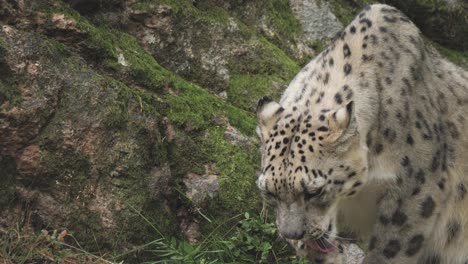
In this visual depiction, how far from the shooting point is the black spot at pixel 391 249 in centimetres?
663

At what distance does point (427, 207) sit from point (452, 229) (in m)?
0.65

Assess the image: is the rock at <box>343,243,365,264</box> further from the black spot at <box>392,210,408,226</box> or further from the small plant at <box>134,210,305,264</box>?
the black spot at <box>392,210,408,226</box>

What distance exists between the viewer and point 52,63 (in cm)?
702

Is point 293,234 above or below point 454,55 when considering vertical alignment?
above

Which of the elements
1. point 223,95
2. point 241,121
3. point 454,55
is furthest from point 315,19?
point 241,121

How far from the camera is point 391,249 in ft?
21.8

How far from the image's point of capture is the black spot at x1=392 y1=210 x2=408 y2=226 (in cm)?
655

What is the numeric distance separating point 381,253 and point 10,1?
396 centimetres

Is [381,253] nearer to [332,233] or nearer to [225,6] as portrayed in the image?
[332,233]

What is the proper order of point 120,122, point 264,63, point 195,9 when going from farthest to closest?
point 264,63, point 195,9, point 120,122

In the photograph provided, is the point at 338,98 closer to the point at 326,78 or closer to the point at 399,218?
the point at 326,78

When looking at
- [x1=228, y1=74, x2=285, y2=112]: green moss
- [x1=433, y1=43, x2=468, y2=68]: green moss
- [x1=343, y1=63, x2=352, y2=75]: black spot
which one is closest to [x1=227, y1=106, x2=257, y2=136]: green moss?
[x1=228, y1=74, x2=285, y2=112]: green moss

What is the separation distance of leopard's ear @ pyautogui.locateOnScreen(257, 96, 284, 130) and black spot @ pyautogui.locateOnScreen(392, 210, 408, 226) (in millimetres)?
1301

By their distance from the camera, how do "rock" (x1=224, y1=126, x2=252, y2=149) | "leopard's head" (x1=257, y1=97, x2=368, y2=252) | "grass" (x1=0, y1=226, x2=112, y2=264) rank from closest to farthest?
"leopard's head" (x1=257, y1=97, x2=368, y2=252), "grass" (x1=0, y1=226, x2=112, y2=264), "rock" (x1=224, y1=126, x2=252, y2=149)
